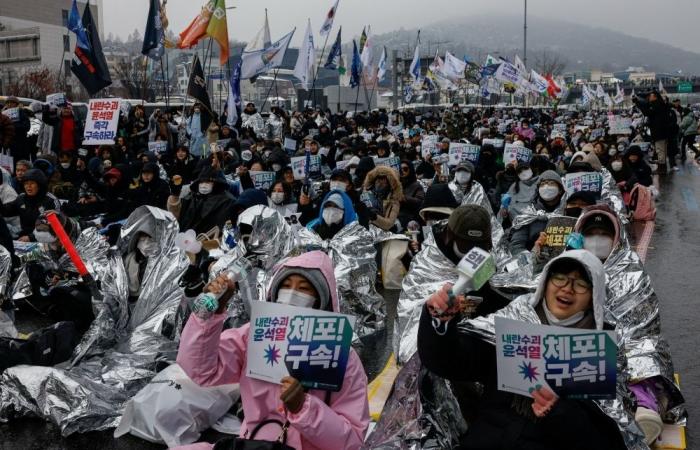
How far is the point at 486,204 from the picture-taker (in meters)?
10.1

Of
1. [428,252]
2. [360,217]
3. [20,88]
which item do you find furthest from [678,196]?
[20,88]

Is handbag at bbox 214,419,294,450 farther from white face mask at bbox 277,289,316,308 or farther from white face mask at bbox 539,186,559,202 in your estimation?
white face mask at bbox 539,186,559,202

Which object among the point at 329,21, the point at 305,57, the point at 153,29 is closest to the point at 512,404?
the point at 153,29

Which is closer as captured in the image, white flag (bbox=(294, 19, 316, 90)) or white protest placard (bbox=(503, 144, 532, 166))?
white protest placard (bbox=(503, 144, 532, 166))

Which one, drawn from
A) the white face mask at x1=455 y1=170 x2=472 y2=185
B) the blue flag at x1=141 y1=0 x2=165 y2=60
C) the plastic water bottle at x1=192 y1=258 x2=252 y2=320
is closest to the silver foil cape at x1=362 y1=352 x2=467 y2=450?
the plastic water bottle at x1=192 y1=258 x2=252 y2=320

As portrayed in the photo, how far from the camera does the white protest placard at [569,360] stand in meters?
3.01

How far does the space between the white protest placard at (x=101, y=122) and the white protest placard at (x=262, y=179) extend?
338 centimetres

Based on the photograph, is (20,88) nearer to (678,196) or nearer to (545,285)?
(678,196)

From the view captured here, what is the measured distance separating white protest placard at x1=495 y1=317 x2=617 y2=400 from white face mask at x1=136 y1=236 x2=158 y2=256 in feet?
13.5

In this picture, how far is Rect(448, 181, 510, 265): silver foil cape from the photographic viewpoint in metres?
7.28

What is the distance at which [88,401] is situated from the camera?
5105 mm

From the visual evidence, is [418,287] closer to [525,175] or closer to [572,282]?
[572,282]

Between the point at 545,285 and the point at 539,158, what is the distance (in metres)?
8.71

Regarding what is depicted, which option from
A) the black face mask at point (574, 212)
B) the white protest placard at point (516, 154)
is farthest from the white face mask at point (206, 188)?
the white protest placard at point (516, 154)
